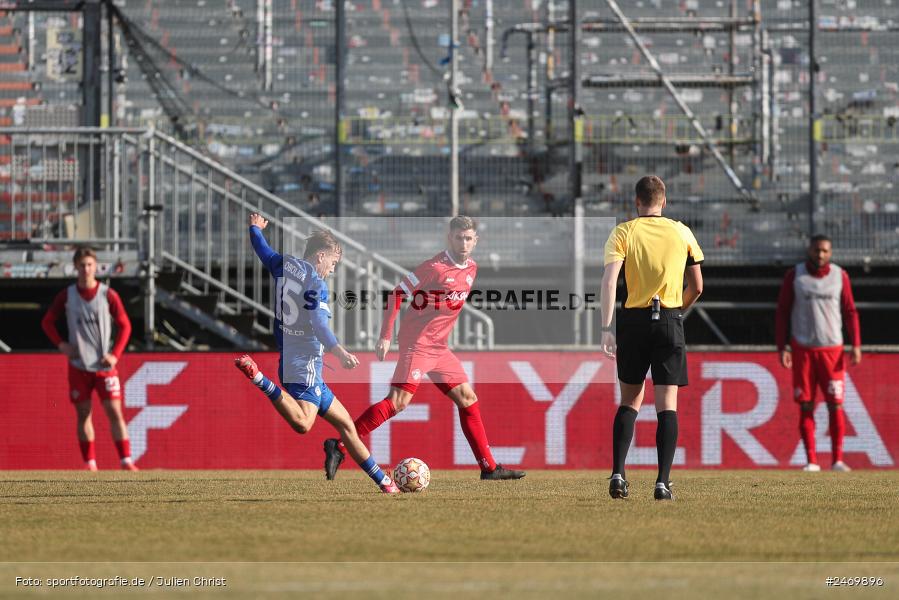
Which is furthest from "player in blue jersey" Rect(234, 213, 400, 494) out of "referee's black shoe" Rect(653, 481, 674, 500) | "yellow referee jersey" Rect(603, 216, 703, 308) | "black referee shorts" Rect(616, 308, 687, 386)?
"yellow referee jersey" Rect(603, 216, 703, 308)

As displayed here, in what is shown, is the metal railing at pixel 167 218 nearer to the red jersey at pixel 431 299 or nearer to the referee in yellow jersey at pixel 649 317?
the red jersey at pixel 431 299

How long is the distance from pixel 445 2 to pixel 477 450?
9.79 meters

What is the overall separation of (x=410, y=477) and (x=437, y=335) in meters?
1.55

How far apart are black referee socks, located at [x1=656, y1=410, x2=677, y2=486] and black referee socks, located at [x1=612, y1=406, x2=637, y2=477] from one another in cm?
16

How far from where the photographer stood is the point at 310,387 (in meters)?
9.81

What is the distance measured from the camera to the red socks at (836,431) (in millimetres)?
14125

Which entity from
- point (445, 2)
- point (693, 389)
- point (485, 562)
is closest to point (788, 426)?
point (693, 389)

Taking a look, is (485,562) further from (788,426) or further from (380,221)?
(380,221)

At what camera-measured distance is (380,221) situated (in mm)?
18672

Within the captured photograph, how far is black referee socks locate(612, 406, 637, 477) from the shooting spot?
8.88 m

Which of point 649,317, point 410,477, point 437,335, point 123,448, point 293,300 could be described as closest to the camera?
point 649,317

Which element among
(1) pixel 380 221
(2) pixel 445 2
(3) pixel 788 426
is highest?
(2) pixel 445 2

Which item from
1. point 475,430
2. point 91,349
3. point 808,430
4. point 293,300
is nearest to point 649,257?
point 293,300

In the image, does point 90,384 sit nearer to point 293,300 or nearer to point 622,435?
point 293,300
